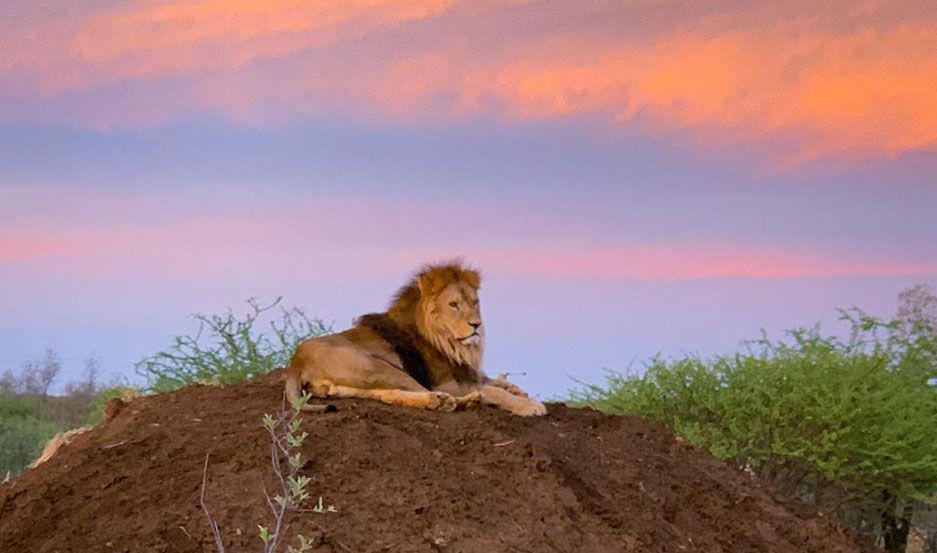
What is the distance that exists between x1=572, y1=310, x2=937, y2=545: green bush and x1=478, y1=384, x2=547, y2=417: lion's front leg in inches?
203

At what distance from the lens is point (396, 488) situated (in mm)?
6820

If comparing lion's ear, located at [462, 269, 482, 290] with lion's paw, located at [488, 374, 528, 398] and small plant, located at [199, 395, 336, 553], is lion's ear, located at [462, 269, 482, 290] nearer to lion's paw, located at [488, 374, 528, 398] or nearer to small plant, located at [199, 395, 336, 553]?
lion's paw, located at [488, 374, 528, 398]

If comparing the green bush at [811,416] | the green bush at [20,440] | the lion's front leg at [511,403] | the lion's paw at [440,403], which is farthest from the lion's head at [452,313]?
the green bush at [20,440]

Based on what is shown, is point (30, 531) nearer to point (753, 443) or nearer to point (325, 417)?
point (325, 417)

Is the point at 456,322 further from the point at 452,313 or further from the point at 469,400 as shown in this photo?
the point at 469,400

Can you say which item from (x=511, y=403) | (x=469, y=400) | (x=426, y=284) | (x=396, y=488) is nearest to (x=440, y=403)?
(x=469, y=400)

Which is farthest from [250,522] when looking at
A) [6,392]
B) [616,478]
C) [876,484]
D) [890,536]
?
[6,392]

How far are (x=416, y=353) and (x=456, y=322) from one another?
0.35 m

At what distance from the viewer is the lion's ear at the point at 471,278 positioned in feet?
30.1

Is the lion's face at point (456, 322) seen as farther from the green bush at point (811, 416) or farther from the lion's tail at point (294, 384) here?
the green bush at point (811, 416)

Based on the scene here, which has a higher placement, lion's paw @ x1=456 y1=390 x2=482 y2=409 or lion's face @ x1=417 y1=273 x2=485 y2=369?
lion's face @ x1=417 y1=273 x2=485 y2=369

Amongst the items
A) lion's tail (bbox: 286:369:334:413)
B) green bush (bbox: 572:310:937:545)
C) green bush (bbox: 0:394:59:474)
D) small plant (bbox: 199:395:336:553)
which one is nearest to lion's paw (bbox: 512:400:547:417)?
lion's tail (bbox: 286:369:334:413)

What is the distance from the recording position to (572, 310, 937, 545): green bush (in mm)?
13750

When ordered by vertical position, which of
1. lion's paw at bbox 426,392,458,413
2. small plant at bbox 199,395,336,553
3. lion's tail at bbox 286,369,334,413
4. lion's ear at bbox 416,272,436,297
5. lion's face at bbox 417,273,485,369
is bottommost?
small plant at bbox 199,395,336,553
